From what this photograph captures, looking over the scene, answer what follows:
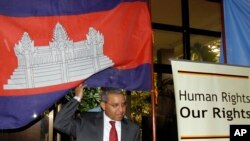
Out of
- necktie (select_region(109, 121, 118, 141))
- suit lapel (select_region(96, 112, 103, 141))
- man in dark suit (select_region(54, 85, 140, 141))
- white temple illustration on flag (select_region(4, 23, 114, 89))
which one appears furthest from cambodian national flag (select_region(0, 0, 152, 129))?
necktie (select_region(109, 121, 118, 141))

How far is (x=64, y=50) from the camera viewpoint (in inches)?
149

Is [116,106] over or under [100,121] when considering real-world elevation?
over

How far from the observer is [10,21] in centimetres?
368

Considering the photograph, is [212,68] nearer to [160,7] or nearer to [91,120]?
[91,120]

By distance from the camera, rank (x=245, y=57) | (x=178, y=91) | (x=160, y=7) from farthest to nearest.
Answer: (x=160, y=7)
(x=245, y=57)
(x=178, y=91)

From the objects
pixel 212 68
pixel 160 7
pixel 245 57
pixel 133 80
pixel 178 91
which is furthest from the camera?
pixel 160 7

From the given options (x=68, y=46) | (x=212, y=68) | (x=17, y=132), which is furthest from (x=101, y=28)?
(x=17, y=132)

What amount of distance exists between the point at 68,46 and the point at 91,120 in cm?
79

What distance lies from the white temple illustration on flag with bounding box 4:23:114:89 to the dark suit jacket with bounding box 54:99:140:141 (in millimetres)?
347

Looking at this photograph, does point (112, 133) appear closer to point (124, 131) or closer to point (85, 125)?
point (124, 131)

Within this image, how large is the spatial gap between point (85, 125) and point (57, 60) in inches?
27.8

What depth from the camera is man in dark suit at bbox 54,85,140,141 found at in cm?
352

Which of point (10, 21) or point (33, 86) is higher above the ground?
point (10, 21)

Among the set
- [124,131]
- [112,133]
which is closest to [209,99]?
[124,131]
